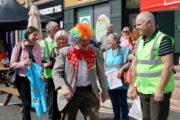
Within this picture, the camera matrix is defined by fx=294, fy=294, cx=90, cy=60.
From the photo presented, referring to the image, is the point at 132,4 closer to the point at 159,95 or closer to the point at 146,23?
the point at 146,23

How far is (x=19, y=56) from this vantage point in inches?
197

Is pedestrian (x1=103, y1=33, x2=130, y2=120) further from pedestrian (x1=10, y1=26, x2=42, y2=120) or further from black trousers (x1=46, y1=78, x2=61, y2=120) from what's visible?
pedestrian (x1=10, y1=26, x2=42, y2=120)

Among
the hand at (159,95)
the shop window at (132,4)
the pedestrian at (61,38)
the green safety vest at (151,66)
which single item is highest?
the shop window at (132,4)

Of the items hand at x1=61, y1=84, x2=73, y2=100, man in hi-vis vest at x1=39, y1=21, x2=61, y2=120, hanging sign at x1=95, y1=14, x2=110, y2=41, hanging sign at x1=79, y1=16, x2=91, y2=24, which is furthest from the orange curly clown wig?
hanging sign at x1=79, y1=16, x2=91, y2=24

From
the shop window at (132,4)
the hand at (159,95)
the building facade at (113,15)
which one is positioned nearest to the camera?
the hand at (159,95)

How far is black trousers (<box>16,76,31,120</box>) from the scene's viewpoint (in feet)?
16.5

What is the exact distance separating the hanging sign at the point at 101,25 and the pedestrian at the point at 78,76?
31.4 feet

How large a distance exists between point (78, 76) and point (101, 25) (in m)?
10.1

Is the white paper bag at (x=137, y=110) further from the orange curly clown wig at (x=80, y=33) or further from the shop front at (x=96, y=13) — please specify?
the shop front at (x=96, y=13)

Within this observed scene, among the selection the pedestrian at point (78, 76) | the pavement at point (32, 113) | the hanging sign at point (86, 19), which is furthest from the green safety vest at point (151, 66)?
the hanging sign at point (86, 19)

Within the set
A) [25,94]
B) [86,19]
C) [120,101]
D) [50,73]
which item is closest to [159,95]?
[120,101]

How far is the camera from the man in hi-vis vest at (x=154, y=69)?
332 cm

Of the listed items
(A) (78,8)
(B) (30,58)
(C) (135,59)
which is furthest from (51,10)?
(C) (135,59)

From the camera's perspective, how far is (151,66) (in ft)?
11.3
